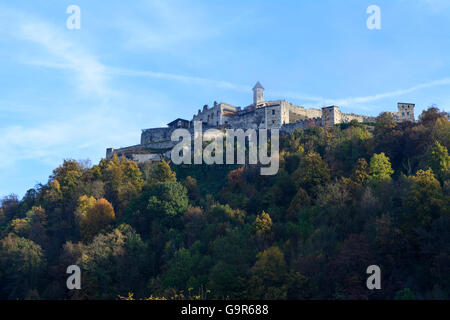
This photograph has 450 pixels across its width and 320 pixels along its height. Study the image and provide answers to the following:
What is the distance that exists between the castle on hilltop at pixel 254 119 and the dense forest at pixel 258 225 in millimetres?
4895

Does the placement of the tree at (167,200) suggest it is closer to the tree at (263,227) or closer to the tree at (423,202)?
the tree at (263,227)

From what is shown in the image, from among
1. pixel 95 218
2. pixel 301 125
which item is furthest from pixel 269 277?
pixel 301 125

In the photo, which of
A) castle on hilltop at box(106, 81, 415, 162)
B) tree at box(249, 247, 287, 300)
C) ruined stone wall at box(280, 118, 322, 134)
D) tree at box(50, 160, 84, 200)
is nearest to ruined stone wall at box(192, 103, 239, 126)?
castle on hilltop at box(106, 81, 415, 162)

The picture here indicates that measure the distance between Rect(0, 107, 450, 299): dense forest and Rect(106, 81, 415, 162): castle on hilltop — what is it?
4895mm

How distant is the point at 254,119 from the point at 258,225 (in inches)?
1256

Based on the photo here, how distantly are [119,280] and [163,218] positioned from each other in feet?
28.8

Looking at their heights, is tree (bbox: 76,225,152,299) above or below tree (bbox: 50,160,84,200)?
below

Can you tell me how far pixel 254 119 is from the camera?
252 feet

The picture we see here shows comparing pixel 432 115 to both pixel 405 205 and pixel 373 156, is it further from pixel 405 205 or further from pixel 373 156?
pixel 405 205

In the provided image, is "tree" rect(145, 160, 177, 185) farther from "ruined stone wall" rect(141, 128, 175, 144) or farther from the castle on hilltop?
"ruined stone wall" rect(141, 128, 175, 144)

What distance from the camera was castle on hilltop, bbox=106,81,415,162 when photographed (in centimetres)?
7044

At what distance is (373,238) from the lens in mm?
39125
